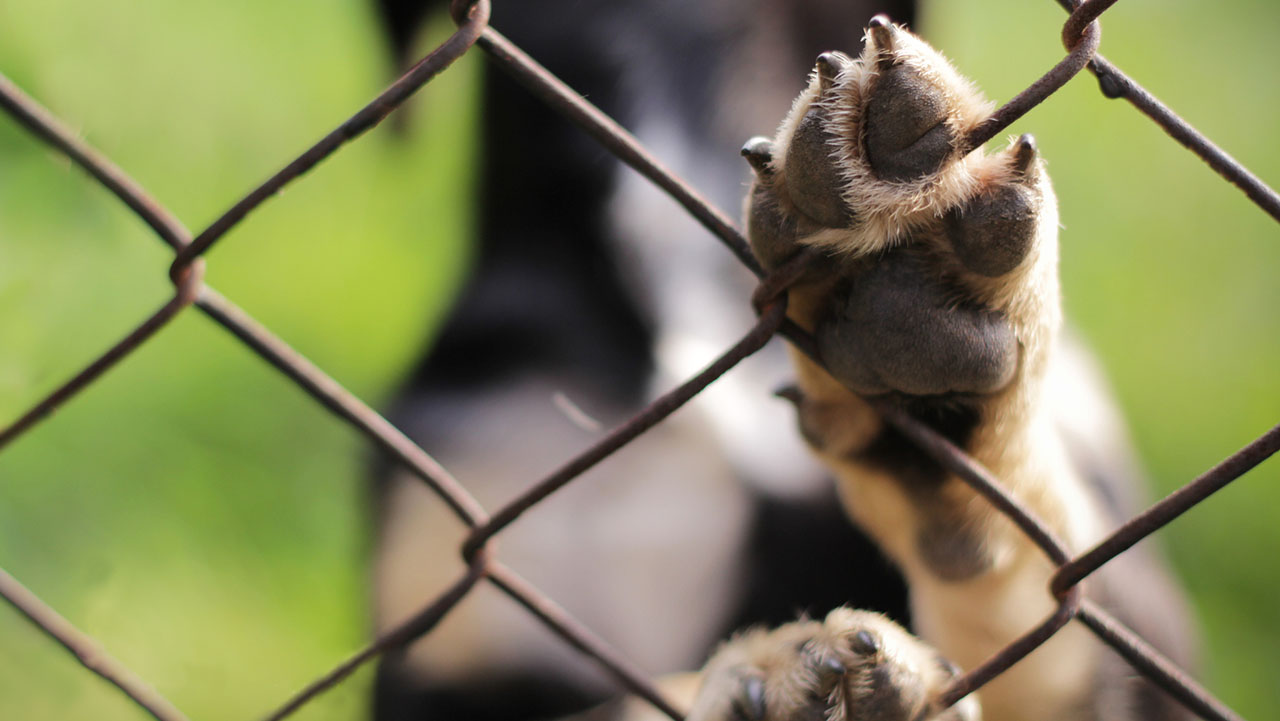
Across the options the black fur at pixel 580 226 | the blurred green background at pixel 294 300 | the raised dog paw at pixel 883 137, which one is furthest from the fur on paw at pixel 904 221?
the blurred green background at pixel 294 300

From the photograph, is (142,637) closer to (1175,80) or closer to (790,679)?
(790,679)

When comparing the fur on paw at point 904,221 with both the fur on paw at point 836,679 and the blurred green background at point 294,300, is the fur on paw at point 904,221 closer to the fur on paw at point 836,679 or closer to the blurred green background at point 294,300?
the fur on paw at point 836,679

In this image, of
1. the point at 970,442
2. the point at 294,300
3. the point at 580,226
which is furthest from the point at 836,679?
the point at 294,300

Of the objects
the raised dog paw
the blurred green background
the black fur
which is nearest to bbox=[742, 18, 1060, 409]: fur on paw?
the raised dog paw

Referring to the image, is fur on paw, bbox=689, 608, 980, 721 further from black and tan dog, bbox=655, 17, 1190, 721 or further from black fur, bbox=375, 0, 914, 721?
black fur, bbox=375, 0, 914, 721

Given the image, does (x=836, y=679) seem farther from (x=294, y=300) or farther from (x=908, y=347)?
(x=294, y=300)

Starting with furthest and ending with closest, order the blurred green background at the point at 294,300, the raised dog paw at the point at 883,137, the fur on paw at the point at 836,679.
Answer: the blurred green background at the point at 294,300, the fur on paw at the point at 836,679, the raised dog paw at the point at 883,137
